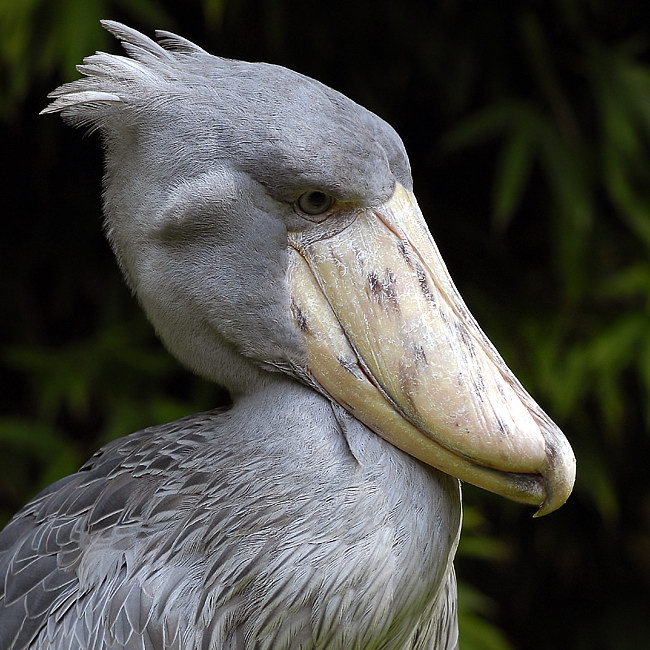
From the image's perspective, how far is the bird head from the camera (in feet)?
3.32

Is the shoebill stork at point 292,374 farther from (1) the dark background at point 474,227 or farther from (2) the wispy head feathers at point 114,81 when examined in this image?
(1) the dark background at point 474,227

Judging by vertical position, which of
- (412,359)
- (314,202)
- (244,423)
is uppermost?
(314,202)

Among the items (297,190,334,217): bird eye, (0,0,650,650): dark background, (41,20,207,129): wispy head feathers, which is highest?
(41,20,207,129): wispy head feathers

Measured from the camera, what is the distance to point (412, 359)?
3.37 ft

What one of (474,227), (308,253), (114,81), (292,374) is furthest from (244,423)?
(474,227)

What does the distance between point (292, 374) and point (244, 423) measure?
8 cm

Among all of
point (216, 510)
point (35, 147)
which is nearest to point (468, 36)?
point (35, 147)

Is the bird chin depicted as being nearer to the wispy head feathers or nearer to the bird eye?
the bird eye

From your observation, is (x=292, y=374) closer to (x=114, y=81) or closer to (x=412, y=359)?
(x=412, y=359)

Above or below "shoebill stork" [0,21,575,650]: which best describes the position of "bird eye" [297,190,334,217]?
above

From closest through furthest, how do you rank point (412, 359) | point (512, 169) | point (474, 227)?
point (412, 359), point (512, 169), point (474, 227)

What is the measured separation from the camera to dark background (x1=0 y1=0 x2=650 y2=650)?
2354mm

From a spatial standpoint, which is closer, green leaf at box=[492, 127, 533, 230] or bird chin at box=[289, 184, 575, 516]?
bird chin at box=[289, 184, 575, 516]

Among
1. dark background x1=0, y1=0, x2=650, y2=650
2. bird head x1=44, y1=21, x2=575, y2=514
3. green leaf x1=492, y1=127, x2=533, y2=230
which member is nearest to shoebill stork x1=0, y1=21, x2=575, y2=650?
bird head x1=44, y1=21, x2=575, y2=514
